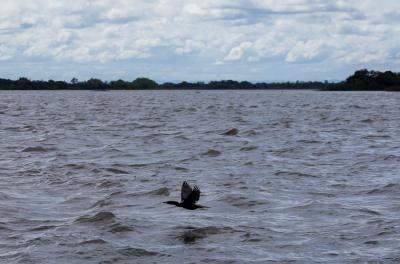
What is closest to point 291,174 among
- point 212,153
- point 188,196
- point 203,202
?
point 203,202

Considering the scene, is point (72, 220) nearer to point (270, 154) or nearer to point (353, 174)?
point (353, 174)

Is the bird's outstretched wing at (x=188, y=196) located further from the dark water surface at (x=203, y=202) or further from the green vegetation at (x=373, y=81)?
the green vegetation at (x=373, y=81)

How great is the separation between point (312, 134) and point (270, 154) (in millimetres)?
9525

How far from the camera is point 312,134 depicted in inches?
1334

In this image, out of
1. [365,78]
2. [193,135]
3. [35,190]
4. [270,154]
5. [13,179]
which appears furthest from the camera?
[365,78]

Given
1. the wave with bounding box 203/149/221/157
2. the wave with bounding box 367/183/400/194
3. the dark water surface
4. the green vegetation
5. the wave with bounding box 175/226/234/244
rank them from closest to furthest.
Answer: the dark water surface
the wave with bounding box 175/226/234/244
the wave with bounding box 367/183/400/194
the wave with bounding box 203/149/221/157
the green vegetation

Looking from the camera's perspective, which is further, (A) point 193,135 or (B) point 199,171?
(A) point 193,135

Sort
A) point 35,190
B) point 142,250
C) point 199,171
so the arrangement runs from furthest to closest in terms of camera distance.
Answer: point 199,171 < point 35,190 < point 142,250

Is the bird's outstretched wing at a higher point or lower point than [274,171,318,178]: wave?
higher

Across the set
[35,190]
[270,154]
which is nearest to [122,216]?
[35,190]

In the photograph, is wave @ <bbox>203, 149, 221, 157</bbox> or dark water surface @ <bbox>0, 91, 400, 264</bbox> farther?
wave @ <bbox>203, 149, 221, 157</bbox>

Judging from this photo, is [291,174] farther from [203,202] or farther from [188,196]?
[188,196]

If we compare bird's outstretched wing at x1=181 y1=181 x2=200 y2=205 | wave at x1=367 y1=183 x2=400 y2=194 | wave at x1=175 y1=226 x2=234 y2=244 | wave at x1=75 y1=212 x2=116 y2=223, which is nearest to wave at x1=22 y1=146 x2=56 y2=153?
wave at x1=75 y1=212 x2=116 y2=223

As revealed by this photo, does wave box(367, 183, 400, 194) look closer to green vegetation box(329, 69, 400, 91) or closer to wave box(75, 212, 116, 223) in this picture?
wave box(75, 212, 116, 223)
